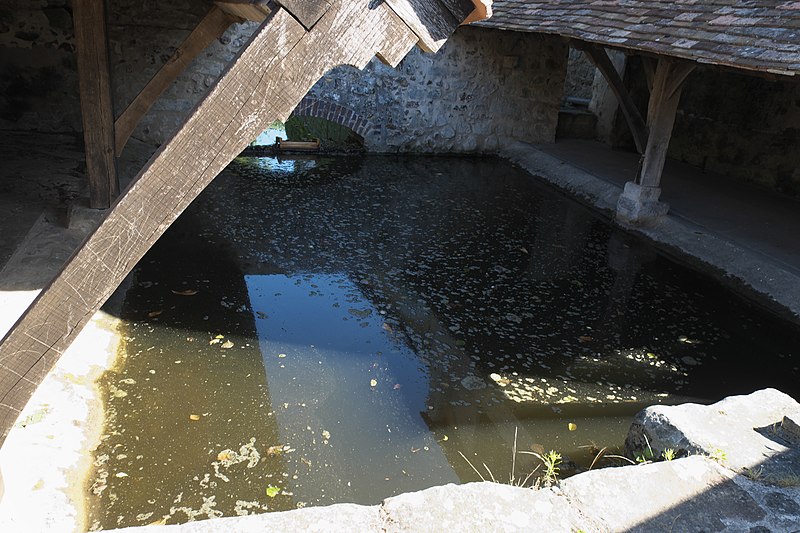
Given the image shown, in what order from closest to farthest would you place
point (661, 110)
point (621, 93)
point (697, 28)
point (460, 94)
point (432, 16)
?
point (432, 16)
point (697, 28)
point (661, 110)
point (621, 93)
point (460, 94)

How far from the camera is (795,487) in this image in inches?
86.0

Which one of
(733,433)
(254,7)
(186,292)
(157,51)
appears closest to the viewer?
(733,433)

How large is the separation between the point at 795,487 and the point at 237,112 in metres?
2.35

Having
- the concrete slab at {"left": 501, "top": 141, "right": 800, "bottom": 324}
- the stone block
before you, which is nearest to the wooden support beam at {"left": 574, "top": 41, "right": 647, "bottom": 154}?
the concrete slab at {"left": 501, "top": 141, "right": 800, "bottom": 324}

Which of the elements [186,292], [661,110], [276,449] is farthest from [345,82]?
[276,449]

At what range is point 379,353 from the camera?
13.1 feet

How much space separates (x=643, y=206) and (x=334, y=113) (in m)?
4.74

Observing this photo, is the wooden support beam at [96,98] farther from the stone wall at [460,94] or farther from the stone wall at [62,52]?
the stone wall at [460,94]

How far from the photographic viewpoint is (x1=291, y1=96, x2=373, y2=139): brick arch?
8.82 m

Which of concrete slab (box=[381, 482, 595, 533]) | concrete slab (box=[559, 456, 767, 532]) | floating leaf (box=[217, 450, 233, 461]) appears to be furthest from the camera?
floating leaf (box=[217, 450, 233, 461])

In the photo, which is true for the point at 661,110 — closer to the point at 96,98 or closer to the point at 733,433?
the point at 733,433

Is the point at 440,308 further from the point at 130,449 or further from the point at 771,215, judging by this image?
the point at 771,215

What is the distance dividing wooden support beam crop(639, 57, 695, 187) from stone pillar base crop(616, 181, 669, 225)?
0.09 meters

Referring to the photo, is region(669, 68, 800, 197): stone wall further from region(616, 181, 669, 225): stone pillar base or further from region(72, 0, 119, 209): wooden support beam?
region(72, 0, 119, 209): wooden support beam
